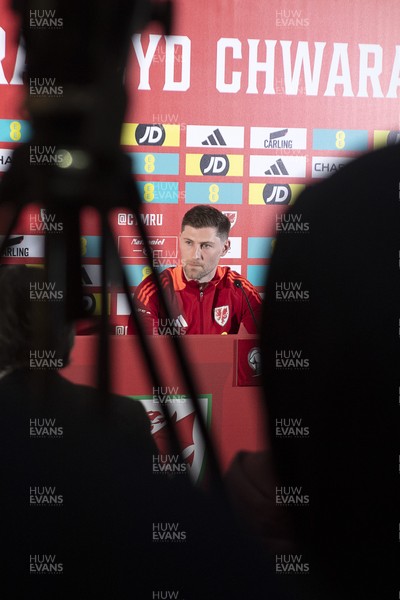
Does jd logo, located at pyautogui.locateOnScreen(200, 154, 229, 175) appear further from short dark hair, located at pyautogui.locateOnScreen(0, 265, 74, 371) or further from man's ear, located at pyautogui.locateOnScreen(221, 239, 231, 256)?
short dark hair, located at pyautogui.locateOnScreen(0, 265, 74, 371)

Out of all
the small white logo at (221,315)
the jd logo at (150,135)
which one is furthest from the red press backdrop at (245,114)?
the small white logo at (221,315)

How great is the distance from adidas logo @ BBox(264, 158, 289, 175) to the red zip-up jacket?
29cm

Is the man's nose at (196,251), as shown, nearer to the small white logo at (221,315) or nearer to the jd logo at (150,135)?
the small white logo at (221,315)

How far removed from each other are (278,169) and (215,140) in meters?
Answer: 0.19

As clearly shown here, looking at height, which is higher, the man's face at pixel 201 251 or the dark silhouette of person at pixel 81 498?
the man's face at pixel 201 251

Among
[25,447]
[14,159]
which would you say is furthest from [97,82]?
[25,447]

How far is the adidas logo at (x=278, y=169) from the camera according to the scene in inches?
70.6

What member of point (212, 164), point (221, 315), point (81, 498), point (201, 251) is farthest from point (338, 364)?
point (81, 498)

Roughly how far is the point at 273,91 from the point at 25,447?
46.7 inches

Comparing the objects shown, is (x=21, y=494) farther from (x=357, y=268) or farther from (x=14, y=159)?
(x=357, y=268)

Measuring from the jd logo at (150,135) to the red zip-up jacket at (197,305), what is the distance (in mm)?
343

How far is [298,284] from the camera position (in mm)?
1825

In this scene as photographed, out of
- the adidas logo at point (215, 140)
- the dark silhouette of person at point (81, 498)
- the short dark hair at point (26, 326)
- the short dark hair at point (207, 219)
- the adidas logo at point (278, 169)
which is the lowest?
the dark silhouette of person at point (81, 498)

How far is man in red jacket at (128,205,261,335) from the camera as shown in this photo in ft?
5.90
